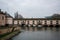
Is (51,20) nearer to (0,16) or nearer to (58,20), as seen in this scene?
(58,20)

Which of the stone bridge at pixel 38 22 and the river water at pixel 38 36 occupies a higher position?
the river water at pixel 38 36

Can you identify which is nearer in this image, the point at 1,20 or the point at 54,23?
the point at 1,20

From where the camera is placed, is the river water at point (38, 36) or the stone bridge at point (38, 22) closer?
the river water at point (38, 36)

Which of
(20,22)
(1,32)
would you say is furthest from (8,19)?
(1,32)

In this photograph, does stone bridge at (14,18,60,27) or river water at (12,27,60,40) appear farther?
stone bridge at (14,18,60,27)

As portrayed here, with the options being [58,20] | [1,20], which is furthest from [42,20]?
[1,20]

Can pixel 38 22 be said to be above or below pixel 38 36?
below

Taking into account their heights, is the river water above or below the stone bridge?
above

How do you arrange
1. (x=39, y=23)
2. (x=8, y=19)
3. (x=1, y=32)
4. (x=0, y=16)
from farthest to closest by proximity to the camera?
1. (x=39, y=23)
2. (x=8, y=19)
3. (x=0, y=16)
4. (x=1, y=32)

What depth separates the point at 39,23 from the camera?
8138cm

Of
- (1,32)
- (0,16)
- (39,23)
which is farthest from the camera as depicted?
(39,23)

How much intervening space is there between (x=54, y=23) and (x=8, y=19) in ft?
78.5

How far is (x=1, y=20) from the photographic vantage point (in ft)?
184

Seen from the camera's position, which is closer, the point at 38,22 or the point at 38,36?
the point at 38,36
